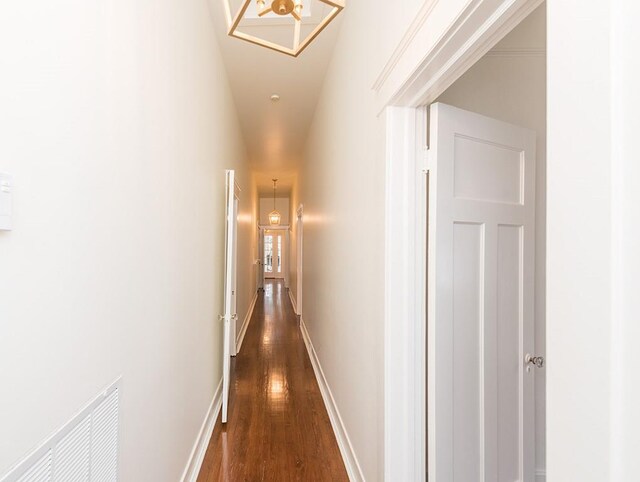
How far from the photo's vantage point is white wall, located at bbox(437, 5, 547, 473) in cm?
191

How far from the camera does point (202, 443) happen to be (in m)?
2.25

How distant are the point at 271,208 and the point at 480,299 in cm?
1074

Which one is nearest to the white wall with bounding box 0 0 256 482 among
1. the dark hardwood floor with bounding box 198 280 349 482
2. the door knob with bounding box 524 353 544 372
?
the dark hardwood floor with bounding box 198 280 349 482

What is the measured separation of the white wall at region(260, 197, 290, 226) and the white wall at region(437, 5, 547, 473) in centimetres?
978

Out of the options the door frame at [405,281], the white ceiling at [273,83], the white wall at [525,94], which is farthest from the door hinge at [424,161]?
the white ceiling at [273,83]

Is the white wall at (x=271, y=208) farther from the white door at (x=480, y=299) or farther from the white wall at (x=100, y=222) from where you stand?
the white door at (x=480, y=299)

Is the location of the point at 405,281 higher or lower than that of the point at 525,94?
lower

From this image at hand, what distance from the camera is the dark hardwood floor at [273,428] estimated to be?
2.12 metres

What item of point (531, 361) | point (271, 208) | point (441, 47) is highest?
point (271, 208)

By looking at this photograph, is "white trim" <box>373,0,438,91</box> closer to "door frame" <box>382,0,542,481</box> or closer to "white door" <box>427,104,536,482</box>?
"door frame" <box>382,0,542,481</box>
